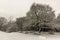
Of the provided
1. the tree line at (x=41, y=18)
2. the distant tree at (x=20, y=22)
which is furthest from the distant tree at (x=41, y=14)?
the distant tree at (x=20, y=22)

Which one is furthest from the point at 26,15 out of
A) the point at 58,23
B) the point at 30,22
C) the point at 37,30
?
the point at 58,23

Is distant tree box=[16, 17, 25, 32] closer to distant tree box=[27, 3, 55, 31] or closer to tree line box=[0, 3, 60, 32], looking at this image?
tree line box=[0, 3, 60, 32]

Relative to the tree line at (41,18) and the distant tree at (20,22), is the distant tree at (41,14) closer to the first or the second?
the tree line at (41,18)

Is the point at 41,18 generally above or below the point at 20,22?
above

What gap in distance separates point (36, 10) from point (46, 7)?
1.14 metres

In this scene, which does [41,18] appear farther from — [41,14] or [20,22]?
[20,22]

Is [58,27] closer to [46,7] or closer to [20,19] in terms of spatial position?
[46,7]

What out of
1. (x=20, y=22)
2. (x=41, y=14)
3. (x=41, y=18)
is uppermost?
(x=41, y=14)

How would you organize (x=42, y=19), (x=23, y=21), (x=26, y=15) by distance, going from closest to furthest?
1. (x=42, y=19)
2. (x=26, y=15)
3. (x=23, y=21)

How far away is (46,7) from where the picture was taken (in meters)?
13.1

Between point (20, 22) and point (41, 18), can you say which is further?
point (20, 22)

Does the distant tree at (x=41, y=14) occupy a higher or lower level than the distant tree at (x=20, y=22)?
higher

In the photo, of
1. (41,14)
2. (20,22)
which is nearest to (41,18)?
(41,14)

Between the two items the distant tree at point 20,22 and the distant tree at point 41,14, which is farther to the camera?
the distant tree at point 20,22
